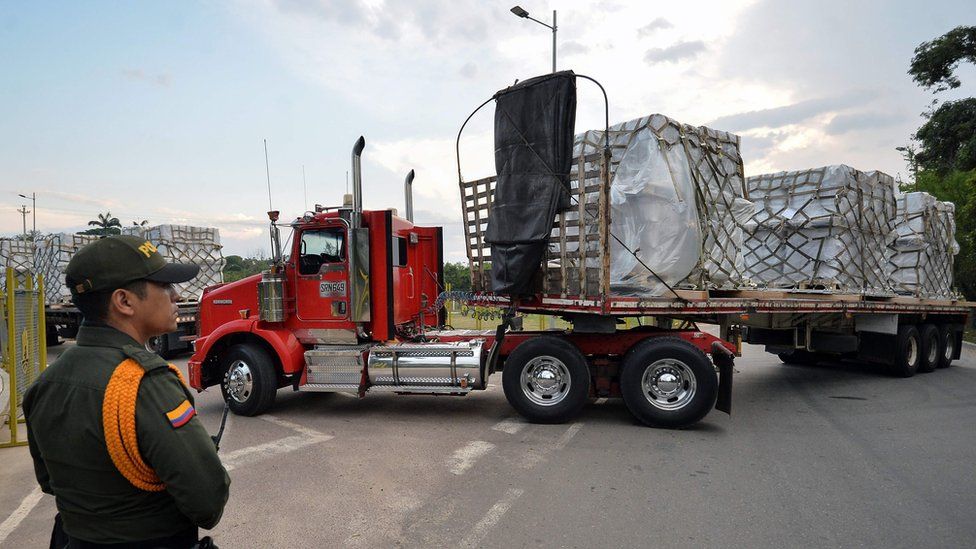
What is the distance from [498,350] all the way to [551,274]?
116cm

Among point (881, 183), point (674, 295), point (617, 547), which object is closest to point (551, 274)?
point (674, 295)

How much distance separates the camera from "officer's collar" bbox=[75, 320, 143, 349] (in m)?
1.65

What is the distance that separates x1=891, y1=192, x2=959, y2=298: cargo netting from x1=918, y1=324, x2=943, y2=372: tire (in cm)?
68

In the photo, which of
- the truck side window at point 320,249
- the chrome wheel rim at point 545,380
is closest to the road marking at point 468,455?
the chrome wheel rim at point 545,380

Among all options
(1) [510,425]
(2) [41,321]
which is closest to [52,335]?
(2) [41,321]

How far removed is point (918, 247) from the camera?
10914mm

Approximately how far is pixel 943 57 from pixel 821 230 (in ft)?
46.0

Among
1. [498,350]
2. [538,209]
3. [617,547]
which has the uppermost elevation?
[538,209]

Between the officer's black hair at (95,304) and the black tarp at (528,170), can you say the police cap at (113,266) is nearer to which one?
the officer's black hair at (95,304)

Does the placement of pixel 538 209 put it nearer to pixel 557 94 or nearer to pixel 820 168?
pixel 557 94

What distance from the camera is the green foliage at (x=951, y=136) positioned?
1731 cm

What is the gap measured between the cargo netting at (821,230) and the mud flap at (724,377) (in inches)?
146

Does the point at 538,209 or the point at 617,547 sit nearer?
the point at 617,547

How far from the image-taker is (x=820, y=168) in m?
9.90
